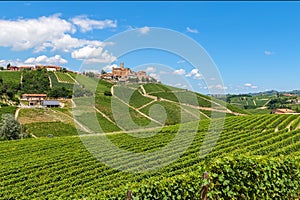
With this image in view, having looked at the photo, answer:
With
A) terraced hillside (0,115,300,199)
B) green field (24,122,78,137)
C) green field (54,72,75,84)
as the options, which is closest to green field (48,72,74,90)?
green field (54,72,75,84)

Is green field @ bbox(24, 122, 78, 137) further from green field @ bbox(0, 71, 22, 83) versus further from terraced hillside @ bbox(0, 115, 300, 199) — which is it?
green field @ bbox(0, 71, 22, 83)

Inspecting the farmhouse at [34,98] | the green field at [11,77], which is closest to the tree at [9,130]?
the farmhouse at [34,98]

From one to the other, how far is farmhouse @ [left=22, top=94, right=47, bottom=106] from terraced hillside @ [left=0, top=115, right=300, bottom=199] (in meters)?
50.5

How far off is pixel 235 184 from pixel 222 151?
13.0 metres

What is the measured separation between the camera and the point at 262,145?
2338 centimetres

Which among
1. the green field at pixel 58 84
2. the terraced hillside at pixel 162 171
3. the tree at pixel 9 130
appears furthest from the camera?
the green field at pixel 58 84

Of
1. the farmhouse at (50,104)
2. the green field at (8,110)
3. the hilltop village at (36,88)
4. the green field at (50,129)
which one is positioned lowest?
the green field at (50,129)

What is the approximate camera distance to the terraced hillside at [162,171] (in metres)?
8.42

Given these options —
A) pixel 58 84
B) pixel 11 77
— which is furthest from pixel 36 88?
pixel 11 77

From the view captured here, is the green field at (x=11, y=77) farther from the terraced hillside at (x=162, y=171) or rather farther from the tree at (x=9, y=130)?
the terraced hillside at (x=162, y=171)

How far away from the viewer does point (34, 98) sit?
84.6 metres

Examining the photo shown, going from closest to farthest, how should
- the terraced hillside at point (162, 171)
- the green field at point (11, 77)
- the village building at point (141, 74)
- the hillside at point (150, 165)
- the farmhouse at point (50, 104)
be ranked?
the terraced hillside at point (162, 171)
the hillside at point (150, 165)
the village building at point (141, 74)
the farmhouse at point (50, 104)
the green field at point (11, 77)

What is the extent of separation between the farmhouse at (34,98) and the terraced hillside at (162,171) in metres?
50.5

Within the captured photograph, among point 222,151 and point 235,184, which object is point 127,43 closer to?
point 235,184
